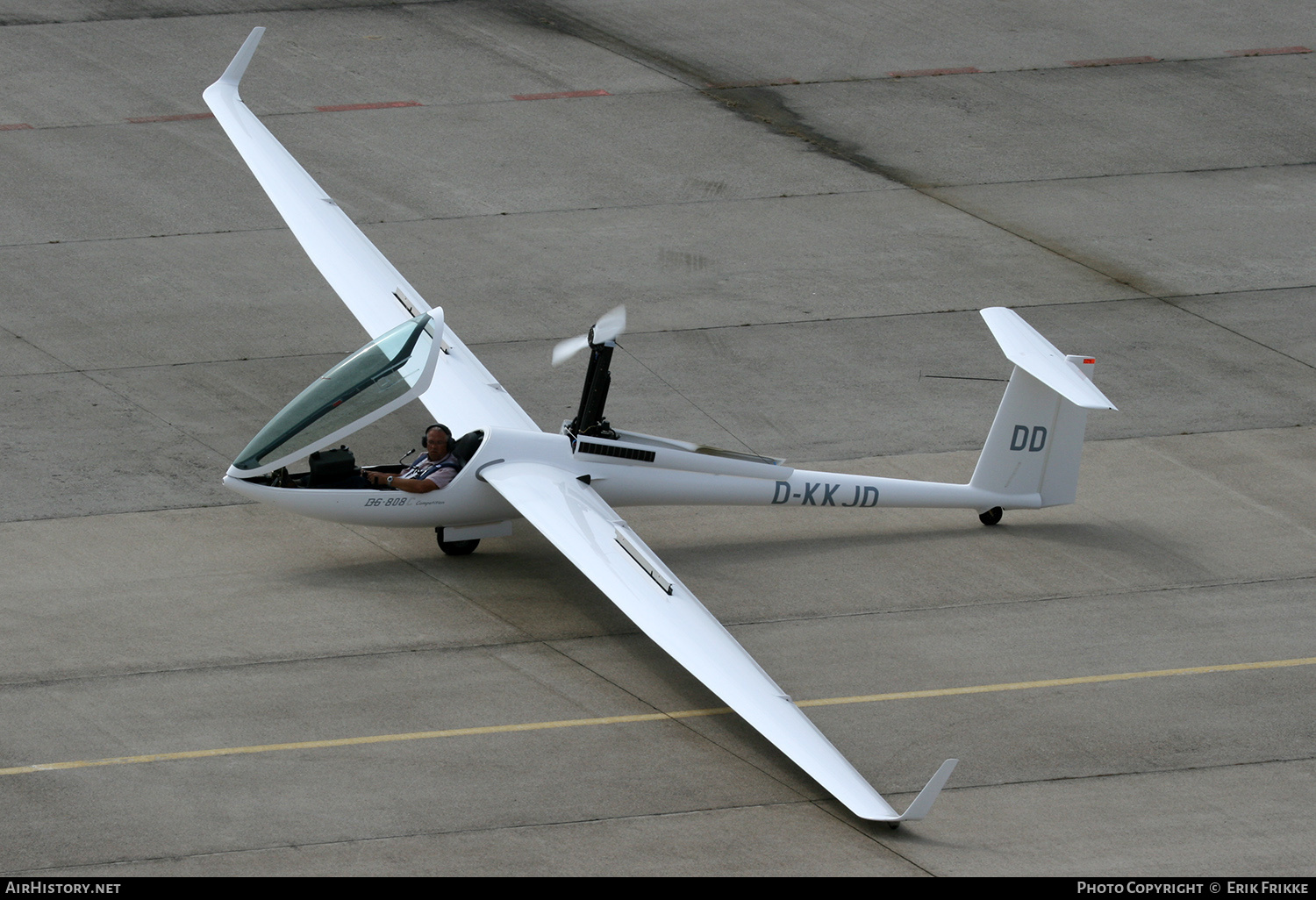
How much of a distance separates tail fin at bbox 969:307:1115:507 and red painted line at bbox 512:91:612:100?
48.0ft

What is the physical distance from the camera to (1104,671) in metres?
14.8

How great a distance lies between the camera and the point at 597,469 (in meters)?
16.1

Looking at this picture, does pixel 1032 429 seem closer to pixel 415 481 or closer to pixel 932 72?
pixel 415 481

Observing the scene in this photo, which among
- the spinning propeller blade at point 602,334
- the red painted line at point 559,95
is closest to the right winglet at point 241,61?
the red painted line at point 559,95

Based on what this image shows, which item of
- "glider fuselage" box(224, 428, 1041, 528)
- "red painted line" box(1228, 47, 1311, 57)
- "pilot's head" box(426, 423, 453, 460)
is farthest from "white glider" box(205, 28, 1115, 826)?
"red painted line" box(1228, 47, 1311, 57)

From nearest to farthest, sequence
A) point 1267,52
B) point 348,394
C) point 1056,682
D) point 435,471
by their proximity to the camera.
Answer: point 1056,682
point 348,394
point 435,471
point 1267,52

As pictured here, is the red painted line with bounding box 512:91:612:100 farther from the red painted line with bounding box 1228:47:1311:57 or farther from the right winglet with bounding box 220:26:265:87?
the red painted line with bounding box 1228:47:1311:57

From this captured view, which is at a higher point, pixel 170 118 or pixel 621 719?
pixel 170 118

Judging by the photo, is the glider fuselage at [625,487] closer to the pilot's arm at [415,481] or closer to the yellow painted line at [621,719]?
the pilot's arm at [415,481]

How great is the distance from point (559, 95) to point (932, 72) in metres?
7.09

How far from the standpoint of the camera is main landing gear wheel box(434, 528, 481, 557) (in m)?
16.3

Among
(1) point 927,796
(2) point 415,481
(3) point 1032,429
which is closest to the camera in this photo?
(1) point 927,796

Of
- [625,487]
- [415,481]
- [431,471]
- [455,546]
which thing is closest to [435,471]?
[431,471]

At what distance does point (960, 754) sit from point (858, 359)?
27.6 ft
